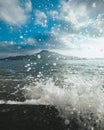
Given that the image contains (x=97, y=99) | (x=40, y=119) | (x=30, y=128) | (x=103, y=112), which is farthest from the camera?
(x=97, y=99)

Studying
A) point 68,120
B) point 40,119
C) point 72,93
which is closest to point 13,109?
point 40,119

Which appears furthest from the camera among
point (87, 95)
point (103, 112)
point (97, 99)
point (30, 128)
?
point (87, 95)

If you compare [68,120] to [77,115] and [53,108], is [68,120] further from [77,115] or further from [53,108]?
[53,108]

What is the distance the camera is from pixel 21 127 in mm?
7055

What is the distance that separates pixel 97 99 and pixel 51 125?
3.91 metres

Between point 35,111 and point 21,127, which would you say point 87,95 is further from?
point 21,127

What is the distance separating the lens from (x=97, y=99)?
9.90m

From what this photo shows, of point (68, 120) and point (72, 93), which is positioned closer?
point (68, 120)

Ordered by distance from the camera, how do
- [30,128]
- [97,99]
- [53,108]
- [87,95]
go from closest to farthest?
[30,128] < [53,108] < [97,99] < [87,95]

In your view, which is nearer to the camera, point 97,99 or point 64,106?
point 64,106

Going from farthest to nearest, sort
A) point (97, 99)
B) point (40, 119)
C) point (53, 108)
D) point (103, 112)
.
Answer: point (97, 99) < point (53, 108) < point (103, 112) < point (40, 119)

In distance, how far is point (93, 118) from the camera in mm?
8070

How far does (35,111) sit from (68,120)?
6.41ft

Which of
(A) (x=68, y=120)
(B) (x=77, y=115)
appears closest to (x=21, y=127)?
(A) (x=68, y=120)
